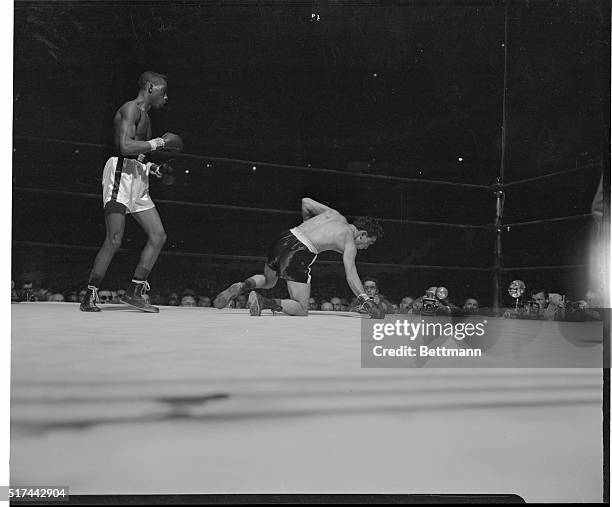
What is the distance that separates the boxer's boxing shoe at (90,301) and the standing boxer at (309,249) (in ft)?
1.30

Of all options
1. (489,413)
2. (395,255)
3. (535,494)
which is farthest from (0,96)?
(535,494)

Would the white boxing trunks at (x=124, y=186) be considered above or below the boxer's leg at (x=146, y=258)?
above

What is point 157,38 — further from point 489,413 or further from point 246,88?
point 489,413

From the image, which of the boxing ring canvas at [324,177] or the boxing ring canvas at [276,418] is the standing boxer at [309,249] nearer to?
the boxing ring canvas at [324,177]

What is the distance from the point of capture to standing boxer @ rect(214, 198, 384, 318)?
2027 millimetres

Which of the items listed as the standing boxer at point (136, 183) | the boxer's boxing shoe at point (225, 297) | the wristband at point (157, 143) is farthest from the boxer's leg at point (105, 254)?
the boxer's boxing shoe at point (225, 297)

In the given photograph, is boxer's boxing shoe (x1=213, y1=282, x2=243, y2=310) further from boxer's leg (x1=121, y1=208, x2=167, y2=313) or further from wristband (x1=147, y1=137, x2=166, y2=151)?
wristband (x1=147, y1=137, x2=166, y2=151)

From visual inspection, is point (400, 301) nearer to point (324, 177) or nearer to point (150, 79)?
point (324, 177)

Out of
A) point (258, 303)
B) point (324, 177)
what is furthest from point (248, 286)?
point (324, 177)

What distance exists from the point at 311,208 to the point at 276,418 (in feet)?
2.82

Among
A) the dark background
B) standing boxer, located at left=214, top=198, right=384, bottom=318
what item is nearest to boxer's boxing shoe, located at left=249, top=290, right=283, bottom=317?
standing boxer, located at left=214, top=198, right=384, bottom=318

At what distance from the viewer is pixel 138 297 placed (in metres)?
2.06
